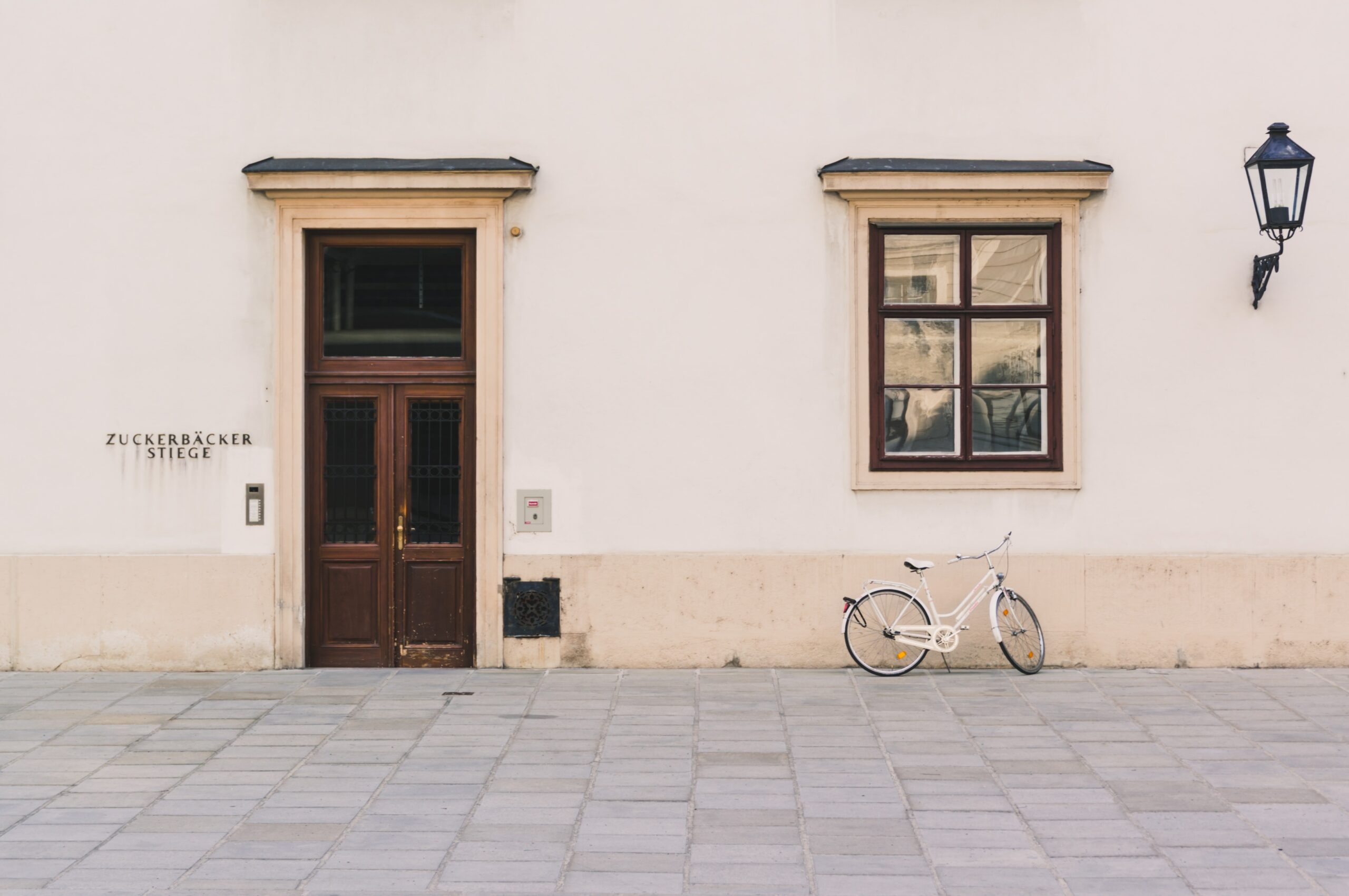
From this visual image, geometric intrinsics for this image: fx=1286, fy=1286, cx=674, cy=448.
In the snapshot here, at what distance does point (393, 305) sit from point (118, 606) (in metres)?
2.91

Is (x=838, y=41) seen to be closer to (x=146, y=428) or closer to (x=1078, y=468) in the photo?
(x=1078, y=468)

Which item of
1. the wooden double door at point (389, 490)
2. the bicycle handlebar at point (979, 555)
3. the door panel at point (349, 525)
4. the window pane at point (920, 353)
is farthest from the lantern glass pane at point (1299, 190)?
the door panel at point (349, 525)

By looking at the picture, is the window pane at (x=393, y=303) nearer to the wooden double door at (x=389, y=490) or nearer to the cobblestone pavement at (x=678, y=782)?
the wooden double door at (x=389, y=490)

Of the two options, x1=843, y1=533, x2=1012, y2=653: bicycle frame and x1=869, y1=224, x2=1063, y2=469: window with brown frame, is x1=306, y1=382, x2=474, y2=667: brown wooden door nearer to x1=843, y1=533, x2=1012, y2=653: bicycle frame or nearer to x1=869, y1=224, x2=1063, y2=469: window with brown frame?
x1=843, y1=533, x2=1012, y2=653: bicycle frame

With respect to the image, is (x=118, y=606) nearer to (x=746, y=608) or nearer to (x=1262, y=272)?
(x=746, y=608)

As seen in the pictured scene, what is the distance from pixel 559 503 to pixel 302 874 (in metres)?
4.33

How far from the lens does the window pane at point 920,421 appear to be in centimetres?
933

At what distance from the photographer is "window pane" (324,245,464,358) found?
9.49m

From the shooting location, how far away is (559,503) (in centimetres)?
923

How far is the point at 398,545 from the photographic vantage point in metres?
9.42

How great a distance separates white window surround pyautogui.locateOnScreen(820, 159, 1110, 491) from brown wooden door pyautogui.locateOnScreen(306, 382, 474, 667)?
285 centimetres

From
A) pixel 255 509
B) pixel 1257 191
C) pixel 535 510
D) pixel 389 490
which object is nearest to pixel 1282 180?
pixel 1257 191

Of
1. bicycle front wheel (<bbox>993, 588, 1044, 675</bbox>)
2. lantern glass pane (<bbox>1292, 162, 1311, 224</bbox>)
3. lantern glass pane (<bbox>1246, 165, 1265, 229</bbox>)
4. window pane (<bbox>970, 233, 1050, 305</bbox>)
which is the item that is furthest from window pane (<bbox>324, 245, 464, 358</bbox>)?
lantern glass pane (<bbox>1292, 162, 1311, 224</bbox>)

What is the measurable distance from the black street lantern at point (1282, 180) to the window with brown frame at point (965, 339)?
1409 mm
